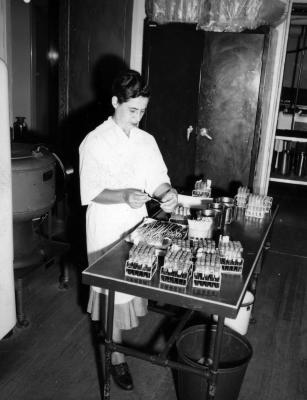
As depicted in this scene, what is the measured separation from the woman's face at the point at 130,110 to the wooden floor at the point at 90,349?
4.82ft

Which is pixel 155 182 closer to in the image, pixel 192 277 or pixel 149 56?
pixel 192 277

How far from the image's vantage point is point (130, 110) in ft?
7.67

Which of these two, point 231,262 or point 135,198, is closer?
point 231,262

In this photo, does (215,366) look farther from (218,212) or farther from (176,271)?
(218,212)

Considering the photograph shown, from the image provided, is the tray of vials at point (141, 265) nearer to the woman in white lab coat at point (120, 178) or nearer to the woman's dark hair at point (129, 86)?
the woman in white lab coat at point (120, 178)

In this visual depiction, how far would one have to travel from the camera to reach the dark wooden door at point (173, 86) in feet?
13.7

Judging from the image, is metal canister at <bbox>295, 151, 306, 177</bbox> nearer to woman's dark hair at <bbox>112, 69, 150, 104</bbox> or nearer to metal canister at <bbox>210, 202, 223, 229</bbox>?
metal canister at <bbox>210, 202, 223, 229</bbox>

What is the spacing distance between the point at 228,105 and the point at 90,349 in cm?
283

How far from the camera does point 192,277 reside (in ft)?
6.29

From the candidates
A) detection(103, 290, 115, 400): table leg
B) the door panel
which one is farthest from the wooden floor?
the door panel

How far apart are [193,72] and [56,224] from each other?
7.47ft

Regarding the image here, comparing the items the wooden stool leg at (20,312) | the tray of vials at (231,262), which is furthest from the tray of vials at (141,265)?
the wooden stool leg at (20,312)

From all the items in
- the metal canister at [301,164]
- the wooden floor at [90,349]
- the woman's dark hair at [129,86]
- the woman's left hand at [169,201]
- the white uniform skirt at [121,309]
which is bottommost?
the wooden floor at [90,349]

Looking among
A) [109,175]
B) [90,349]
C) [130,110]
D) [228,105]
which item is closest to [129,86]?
[130,110]
